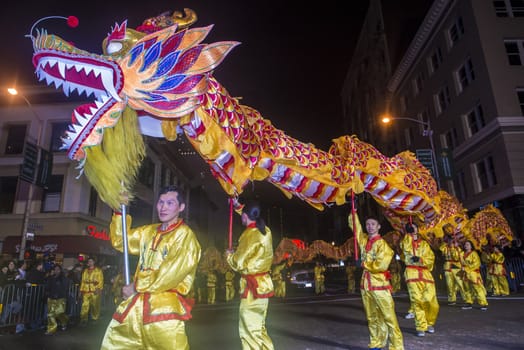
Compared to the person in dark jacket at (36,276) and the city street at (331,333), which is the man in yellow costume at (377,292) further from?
the person in dark jacket at (36,276)

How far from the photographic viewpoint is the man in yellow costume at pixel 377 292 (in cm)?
579

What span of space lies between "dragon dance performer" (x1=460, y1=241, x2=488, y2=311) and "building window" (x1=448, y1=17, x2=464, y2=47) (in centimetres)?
1395

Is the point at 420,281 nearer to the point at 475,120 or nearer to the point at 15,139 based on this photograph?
the point at 475,120

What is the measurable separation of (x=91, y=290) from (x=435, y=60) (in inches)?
915

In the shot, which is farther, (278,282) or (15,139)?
(15,139)

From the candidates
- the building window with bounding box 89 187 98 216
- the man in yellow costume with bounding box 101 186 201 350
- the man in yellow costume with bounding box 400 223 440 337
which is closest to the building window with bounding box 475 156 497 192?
the man in yellow costume with bounding box 400 223 440 337

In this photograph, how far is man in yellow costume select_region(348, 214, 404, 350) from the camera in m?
5.79

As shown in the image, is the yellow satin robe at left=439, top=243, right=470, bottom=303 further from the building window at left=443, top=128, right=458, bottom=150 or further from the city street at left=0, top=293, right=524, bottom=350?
the building window at left=443, top=128, right=458, bottom=150

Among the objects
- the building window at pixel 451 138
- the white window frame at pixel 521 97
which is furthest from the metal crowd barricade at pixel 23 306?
the building window at pixel 451 138

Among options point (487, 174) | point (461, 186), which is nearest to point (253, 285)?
point (487, 174)

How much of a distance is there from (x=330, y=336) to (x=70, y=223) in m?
16.6

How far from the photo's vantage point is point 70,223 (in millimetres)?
19156

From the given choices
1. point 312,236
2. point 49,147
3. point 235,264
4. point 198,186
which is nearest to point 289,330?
point 235,264

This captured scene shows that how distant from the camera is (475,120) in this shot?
63.8 ft
